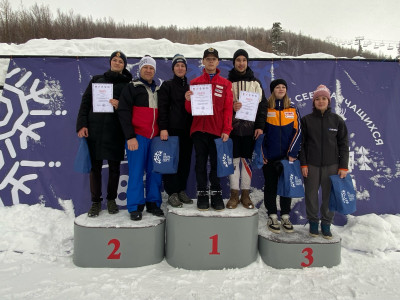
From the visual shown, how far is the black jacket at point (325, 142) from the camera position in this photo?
9.70ft

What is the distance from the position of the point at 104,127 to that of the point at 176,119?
81cm

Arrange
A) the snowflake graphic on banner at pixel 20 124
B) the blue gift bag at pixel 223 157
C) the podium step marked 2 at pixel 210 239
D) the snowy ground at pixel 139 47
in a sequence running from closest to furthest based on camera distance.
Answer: the podium step marked 2 at pixel 210 239
the blue gift bag at pixel 223 157
the snowflake graphic on banner at pixel 20 124
the snowy ground at pixel 139 47

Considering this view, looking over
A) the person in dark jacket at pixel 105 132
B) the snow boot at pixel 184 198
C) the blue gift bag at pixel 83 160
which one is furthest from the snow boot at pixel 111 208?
the snow boot at pixel 184 198

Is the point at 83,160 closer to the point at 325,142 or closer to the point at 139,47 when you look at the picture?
the point at 325,142

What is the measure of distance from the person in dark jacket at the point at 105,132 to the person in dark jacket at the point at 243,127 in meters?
1.31

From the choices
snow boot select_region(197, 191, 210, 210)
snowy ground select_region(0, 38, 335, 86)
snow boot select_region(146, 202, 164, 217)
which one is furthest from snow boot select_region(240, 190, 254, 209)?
snowy ground select_region(0, 38, 335, 86)

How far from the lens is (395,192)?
3938 mm

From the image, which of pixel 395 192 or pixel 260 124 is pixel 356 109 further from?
pixel 260 124

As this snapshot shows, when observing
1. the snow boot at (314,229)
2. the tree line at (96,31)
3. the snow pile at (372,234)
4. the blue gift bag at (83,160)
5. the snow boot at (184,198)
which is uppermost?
the tree line at (96,31)

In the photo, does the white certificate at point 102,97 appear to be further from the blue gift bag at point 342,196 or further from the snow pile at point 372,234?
the snow pile at point 372,234

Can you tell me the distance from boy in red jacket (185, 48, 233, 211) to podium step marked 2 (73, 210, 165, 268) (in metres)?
0.68

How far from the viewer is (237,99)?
304 cm

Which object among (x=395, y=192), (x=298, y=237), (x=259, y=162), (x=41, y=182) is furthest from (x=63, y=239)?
(x=395, y=192)

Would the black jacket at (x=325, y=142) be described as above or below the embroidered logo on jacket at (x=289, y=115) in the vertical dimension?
below
